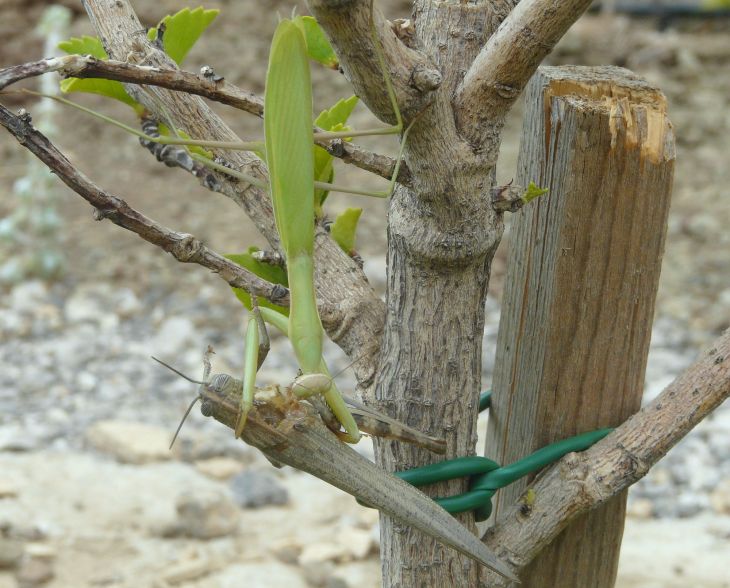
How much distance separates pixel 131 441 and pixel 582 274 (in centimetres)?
197

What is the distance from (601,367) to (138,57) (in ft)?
2.24

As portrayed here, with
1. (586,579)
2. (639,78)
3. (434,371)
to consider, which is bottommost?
(586,579)

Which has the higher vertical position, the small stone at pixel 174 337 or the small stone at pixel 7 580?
the small stone at pixel 174 337

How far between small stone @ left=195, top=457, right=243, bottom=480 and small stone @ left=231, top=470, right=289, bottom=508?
2.5 inches

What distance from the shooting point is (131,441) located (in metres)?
2.78

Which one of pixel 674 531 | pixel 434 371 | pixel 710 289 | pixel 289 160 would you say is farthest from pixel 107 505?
pixel 710 289

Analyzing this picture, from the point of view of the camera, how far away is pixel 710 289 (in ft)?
12.2

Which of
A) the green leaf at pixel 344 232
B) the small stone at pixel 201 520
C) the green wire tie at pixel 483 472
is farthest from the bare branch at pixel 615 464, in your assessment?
the small stone at pixel 201 520

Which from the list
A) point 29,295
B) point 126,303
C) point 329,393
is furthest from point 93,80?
point 29,295

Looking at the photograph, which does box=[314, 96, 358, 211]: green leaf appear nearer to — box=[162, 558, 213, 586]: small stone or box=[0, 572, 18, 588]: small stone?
box=[162, 558, 213, 586]: small stone

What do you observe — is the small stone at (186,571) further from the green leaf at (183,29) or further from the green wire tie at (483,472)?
the green leaf at (183,29)

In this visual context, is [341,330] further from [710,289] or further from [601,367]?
[710,289]

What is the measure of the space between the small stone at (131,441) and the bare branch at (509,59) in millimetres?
2025

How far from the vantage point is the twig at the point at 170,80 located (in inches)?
31.9
